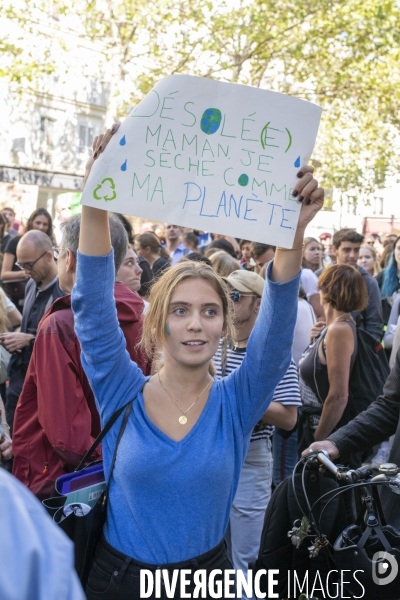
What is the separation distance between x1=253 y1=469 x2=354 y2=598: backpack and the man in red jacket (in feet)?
2.44

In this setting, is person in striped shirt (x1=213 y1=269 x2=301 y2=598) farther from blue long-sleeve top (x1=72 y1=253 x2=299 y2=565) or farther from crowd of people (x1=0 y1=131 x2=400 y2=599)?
blue long-sleeve top (x1=72 y1=253 x2=299 y2=565)

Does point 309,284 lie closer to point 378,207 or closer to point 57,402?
point 57,402

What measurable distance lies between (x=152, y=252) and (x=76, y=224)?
227 inches

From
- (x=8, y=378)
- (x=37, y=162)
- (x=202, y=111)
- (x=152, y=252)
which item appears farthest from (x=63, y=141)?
(x=202, y=111)

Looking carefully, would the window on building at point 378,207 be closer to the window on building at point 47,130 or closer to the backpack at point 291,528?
the window on building at point 47,130

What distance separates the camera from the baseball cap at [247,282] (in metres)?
4.30

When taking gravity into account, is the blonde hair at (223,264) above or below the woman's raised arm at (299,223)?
below

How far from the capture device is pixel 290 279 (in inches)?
96.0

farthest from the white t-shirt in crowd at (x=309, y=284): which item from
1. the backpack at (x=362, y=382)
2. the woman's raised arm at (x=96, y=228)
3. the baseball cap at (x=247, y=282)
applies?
the woman's raised arm at (x=96, y=228)

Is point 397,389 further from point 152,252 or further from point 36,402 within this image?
point 152,252

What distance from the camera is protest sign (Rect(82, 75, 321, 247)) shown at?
248 cm

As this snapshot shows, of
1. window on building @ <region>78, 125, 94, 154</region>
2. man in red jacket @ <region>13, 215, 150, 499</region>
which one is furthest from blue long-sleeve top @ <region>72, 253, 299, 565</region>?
window on building @ <region>78, 125, 94, 154</region>

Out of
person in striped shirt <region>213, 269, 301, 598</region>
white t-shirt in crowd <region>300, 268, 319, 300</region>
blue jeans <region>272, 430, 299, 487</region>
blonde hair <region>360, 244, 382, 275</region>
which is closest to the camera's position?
person in striped shirt <region>213, 269, 301, 598</region>

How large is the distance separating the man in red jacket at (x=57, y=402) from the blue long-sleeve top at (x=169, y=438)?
0.47 metres
